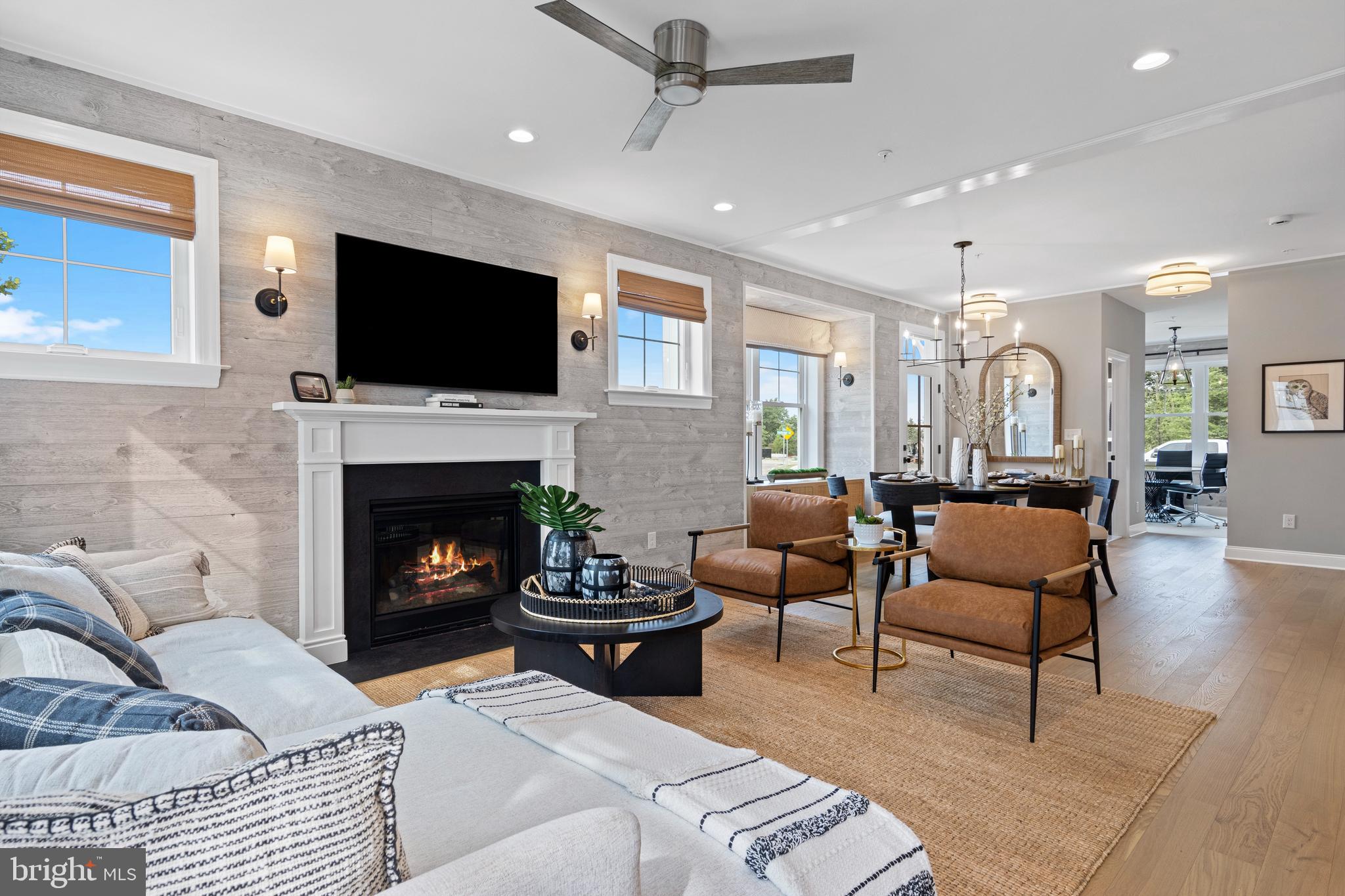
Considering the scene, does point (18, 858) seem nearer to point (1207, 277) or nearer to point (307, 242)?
point (307, 242)

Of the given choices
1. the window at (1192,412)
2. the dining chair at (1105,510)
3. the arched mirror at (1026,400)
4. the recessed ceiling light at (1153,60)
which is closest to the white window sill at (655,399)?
the dining chair at (1105,510)

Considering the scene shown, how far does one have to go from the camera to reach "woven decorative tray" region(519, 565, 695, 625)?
2.55 meters

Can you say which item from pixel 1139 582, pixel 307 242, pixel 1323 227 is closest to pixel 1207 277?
pixel 1323 227

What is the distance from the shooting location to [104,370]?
2.94 m

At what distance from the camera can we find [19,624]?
157cm

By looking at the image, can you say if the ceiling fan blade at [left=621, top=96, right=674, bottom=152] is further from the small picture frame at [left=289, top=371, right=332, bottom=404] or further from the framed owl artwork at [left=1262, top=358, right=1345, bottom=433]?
the framed owl artwork at [left=1262, top=358, right=1345, bottom=433]

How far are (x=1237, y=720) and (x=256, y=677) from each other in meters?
3.54

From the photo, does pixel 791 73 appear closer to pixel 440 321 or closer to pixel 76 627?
pixel 440 321

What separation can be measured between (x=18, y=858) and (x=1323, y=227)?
23.6 ft

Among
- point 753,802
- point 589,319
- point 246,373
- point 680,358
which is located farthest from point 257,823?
point 680,358

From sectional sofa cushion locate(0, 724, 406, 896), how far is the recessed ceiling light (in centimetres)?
356

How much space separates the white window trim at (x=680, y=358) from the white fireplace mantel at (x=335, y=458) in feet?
3.75

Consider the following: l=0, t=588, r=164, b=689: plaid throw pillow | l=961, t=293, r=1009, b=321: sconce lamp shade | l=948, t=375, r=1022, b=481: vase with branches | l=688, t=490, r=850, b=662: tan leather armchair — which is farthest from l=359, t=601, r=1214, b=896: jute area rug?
l=948, t=375, r=1022, b=481: vase with branches

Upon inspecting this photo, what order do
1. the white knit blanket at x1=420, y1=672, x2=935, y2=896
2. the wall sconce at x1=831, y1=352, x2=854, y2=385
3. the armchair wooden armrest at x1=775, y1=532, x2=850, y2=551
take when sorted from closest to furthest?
the white knit blanket at x1=420, y1=672, x2=935, y2=896, the armchair wooden armrest at x1=775, y1=532, x2=850, y2=551, the wall sconce at x1=831, y1=352, x2=854, y2=385
